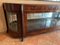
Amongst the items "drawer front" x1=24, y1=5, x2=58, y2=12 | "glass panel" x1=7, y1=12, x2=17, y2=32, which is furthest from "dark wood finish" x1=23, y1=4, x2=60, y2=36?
"glass panel" x1=7, y1=12, x2=17, y2=32

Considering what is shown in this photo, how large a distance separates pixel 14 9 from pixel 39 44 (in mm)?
629

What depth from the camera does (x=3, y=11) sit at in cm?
168

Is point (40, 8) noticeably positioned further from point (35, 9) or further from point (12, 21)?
point (12, 21)

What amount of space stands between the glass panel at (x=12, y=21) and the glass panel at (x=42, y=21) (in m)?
0.23

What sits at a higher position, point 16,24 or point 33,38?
point 16,24

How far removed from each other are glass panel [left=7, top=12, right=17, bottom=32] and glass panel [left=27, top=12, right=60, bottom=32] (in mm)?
232

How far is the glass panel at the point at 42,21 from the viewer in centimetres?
163

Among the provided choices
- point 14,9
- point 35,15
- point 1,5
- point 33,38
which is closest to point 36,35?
point 33,38

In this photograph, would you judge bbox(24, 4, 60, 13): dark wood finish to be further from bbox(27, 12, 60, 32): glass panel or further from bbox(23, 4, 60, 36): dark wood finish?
bbox(27, 12, 60, 32): glass panel

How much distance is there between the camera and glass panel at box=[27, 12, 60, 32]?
5.34ft

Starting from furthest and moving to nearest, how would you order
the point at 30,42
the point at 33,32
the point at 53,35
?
the point at 53,35 < the point at 33,32 < the point at 30,42

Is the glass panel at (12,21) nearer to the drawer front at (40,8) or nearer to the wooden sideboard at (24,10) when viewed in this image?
the wooden sideboard at (24,10)

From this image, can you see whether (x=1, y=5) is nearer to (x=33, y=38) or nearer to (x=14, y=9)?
(x=14, y=9)

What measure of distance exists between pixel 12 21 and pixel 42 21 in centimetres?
53
